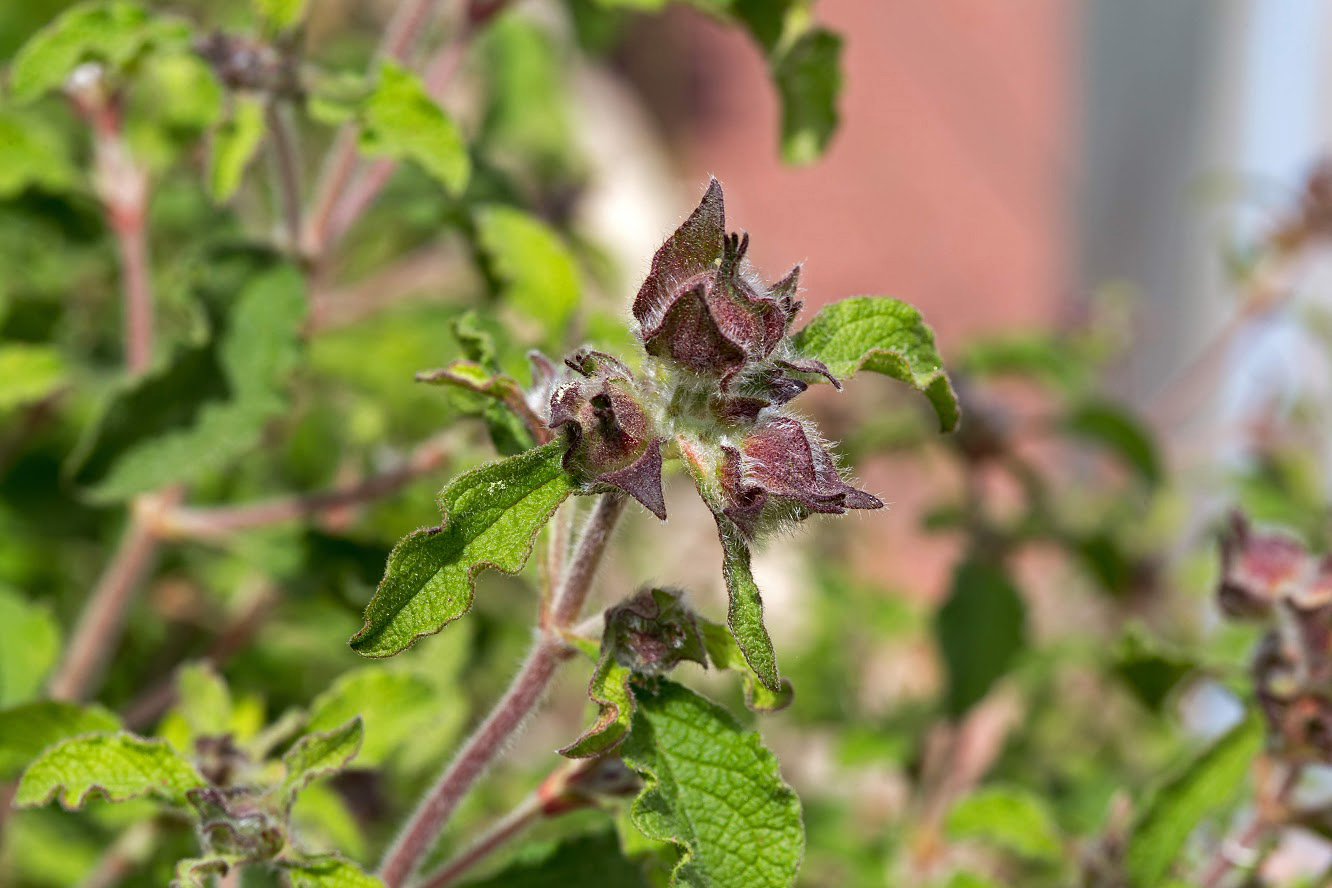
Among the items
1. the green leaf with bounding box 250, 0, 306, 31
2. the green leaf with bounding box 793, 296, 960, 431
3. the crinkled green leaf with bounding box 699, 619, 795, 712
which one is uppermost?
the green leaf with bounding box 250, 0, 306, 31

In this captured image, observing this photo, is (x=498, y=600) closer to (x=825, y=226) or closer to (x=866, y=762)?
(x=866, y=762)

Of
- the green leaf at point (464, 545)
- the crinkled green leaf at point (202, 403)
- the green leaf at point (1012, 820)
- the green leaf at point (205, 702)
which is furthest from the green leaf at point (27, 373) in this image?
the green leaf at point (1012, 820)

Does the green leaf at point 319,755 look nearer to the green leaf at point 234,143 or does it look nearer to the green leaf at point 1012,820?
the green leaf at point 234,143

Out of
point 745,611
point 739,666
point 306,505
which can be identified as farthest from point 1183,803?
point 306,505

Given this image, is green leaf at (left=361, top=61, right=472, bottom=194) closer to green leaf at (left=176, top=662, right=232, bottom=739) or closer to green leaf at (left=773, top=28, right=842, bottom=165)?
green leaf at (left=773, top=28, right=842, bottom=165)

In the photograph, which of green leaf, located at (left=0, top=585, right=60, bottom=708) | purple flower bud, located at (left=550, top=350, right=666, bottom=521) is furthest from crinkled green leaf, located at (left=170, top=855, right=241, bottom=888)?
green leaf, located at (left=0, top=585, right=60, bottom=708)

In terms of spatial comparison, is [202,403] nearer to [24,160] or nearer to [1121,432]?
[24,160]
